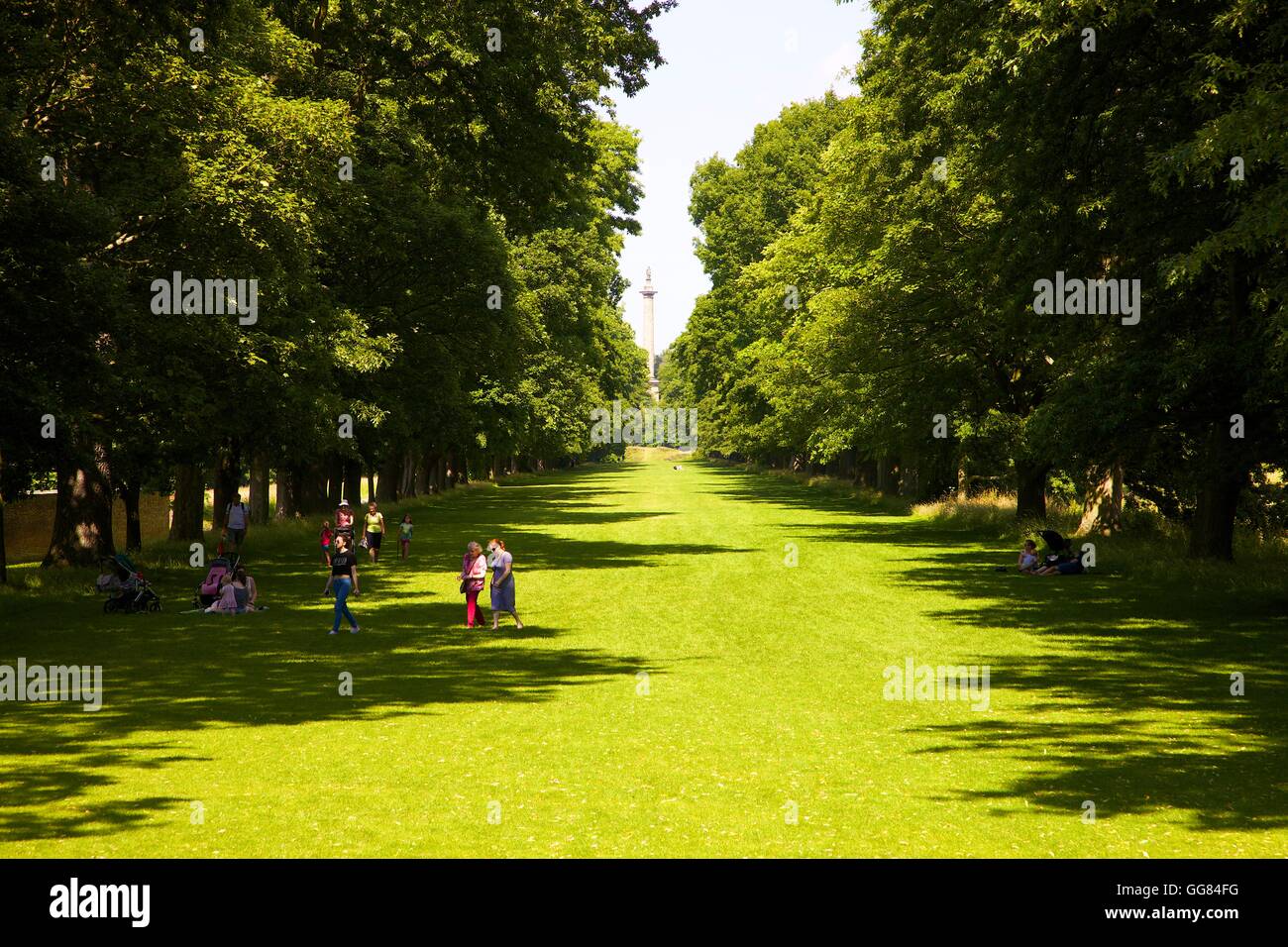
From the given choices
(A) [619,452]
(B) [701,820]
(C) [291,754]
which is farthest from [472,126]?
(A) [619,452]

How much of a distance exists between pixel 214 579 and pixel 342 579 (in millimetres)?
4536

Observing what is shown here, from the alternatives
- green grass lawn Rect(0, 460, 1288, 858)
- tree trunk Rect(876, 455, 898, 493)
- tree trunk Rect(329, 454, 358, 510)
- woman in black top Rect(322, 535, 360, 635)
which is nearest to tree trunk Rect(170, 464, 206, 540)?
green grass lawn Rect(0, 460, 1288, 858)

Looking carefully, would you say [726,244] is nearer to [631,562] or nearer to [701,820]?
[631,562]

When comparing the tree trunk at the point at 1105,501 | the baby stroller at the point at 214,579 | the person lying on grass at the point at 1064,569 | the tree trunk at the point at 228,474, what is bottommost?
the person lying on grass at the point at 1064,569

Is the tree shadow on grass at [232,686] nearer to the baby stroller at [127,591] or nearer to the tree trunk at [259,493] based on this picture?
the baby stroller at [127,591]

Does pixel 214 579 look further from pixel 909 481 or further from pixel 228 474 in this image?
pixel 909 481

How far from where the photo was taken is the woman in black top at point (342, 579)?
19562 millimetres

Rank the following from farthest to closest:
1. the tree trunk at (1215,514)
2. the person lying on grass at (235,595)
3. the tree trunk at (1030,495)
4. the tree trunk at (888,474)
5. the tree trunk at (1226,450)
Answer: the tree trunk at (888,474) < the tree trunk at (1030,495) < the tree trunk at (1215,514) < the person lying on grass at (235,595) < the tree trunk at (1226,450)

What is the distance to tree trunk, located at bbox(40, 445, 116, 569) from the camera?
27344 mm

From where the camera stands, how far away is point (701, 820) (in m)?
9.35

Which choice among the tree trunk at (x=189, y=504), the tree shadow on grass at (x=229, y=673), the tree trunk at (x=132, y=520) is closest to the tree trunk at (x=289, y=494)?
the tree trunk at (x=189, y=504)

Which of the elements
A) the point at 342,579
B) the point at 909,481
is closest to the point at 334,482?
the point at 909,481

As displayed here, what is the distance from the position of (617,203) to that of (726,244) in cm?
1180

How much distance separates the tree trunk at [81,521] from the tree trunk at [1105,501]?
1063 inches
